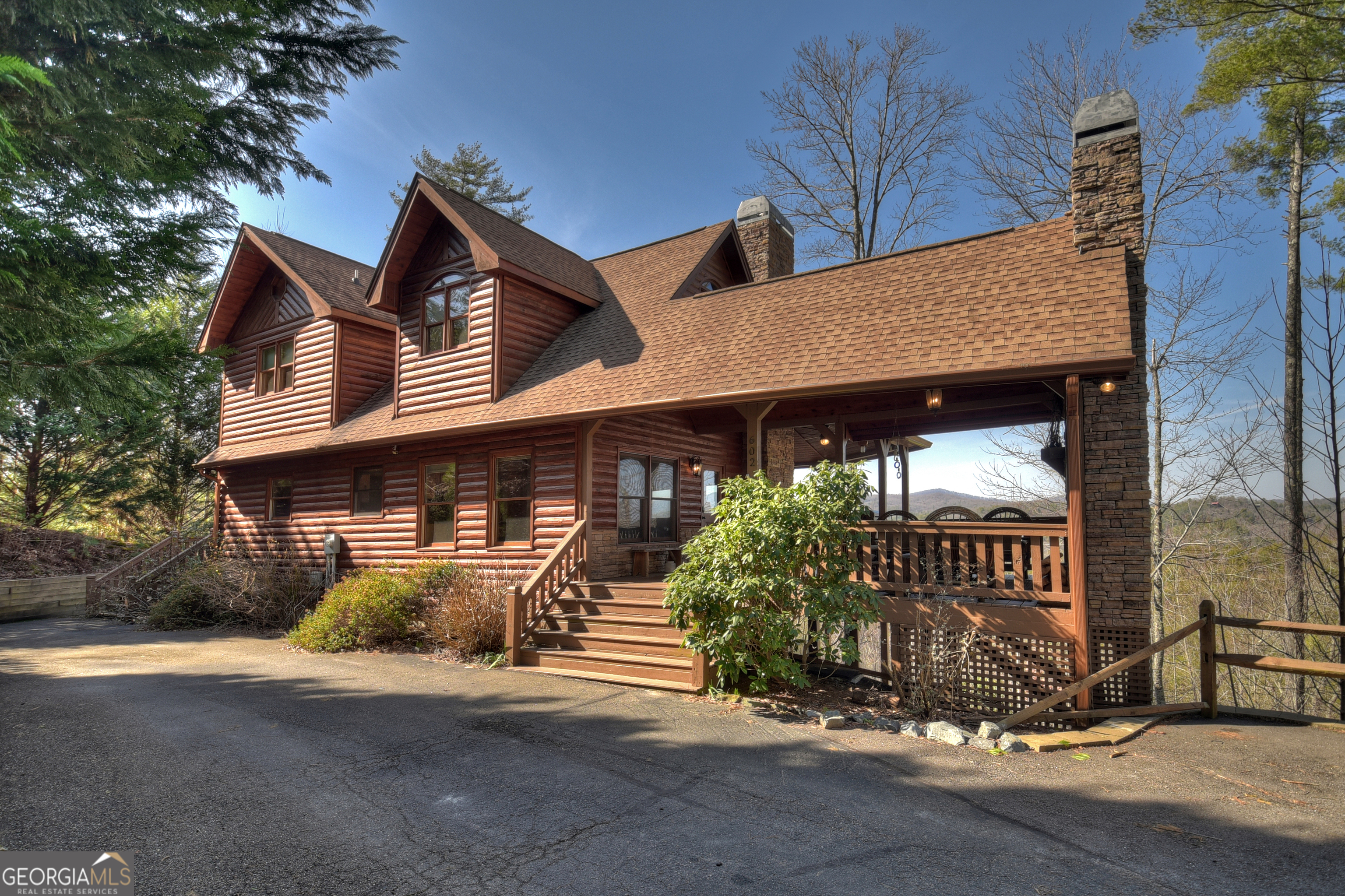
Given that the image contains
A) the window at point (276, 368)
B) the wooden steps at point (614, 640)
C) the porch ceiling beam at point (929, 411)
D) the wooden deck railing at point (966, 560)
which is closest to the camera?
the wooden deck railing at point (966, 560)

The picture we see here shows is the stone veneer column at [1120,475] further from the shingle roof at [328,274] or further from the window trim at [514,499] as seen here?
the shingle roof at [328,274]

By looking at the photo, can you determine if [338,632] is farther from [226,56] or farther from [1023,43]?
[1023,43]

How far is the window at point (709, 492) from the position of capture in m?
14.0

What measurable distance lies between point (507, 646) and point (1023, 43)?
841 inches

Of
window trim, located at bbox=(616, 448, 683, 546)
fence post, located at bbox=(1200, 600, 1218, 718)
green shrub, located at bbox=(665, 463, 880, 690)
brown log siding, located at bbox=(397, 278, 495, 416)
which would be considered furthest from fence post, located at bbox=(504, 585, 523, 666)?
fence post, located at bbox=(1200, 600, 1218, 718)

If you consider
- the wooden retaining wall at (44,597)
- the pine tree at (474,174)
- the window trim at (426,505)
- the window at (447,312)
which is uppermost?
the pine tree at (474,174)

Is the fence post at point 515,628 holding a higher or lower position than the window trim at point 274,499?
lower

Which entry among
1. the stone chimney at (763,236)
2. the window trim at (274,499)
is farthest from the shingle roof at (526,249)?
the window trim at (274,499)

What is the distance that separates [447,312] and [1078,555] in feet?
39.5

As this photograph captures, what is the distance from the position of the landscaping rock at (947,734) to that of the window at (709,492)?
7.70 m

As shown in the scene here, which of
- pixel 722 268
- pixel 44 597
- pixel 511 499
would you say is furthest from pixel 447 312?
pixel 44 597

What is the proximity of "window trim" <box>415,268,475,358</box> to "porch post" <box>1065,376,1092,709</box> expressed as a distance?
10641 mm

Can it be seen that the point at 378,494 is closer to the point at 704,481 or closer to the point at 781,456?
the point at 704,481

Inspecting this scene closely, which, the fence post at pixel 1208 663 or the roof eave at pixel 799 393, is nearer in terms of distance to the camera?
the roof eave at pixel 799 393
